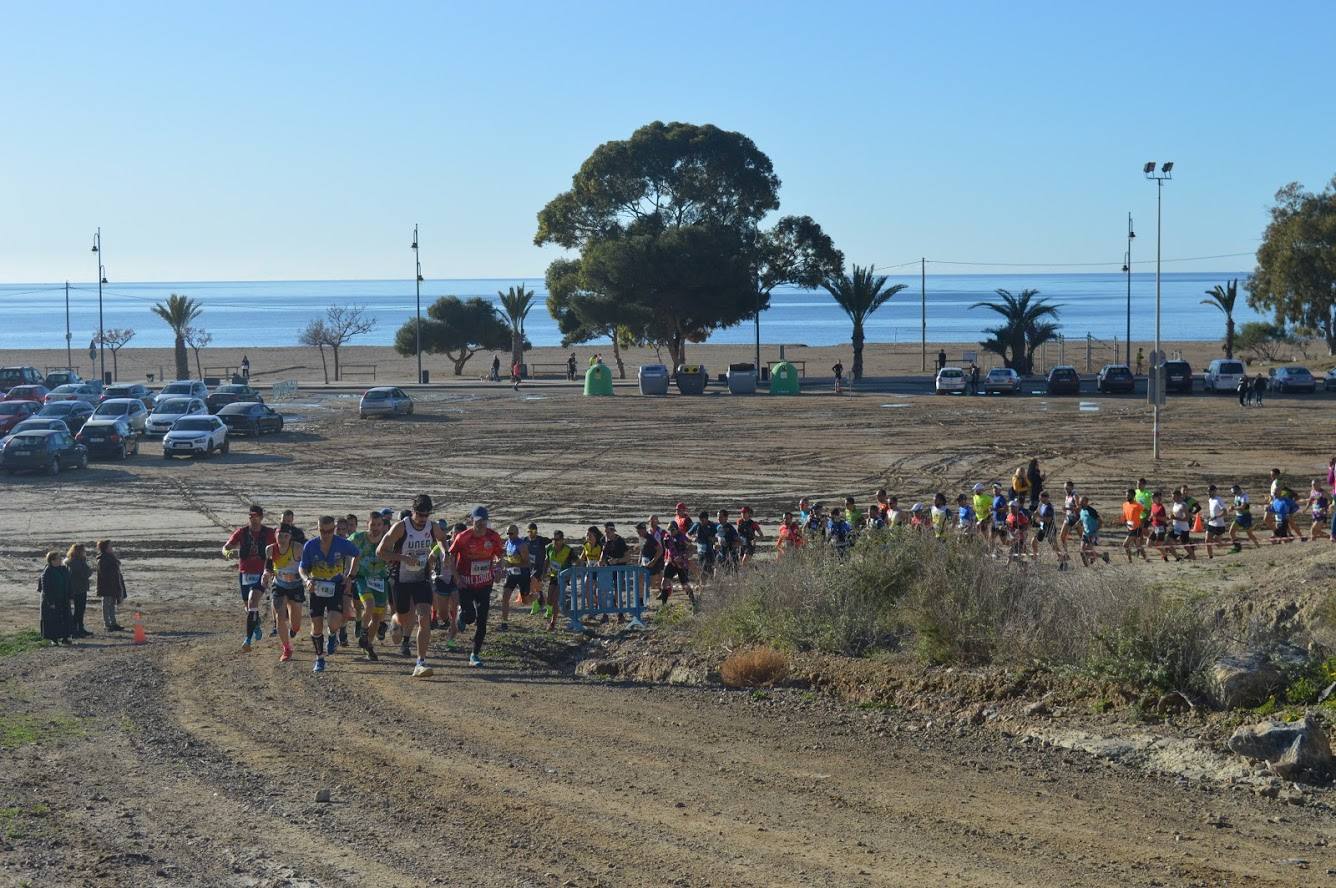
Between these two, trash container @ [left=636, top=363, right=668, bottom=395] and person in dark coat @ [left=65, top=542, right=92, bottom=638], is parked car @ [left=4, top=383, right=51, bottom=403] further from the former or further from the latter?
person in dark coat @ [left=65, top=542, right=92, bottom=638]

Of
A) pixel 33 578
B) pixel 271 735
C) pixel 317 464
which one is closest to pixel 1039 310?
pixel 317 464

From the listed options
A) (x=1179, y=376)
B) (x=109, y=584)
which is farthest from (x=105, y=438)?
(x=1179, y=376)

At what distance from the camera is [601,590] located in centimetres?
1630

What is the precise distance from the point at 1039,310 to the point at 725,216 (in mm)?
17615

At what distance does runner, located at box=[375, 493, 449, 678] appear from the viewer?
13.2 meters

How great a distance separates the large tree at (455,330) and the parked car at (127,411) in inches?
1498

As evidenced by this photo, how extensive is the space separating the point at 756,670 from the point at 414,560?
3.50 m

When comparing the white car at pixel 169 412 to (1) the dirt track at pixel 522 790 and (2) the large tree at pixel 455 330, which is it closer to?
(1) the dirt track at pixel 522 790

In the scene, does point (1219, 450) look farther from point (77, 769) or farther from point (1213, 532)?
point (77, 769)

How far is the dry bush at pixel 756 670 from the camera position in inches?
483

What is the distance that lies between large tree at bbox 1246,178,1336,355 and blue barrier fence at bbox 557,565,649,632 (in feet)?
224

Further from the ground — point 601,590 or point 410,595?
point 410,595

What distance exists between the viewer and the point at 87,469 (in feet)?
113

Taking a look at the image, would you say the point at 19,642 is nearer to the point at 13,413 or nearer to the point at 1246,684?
the point at 1246,684
